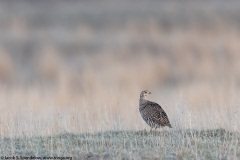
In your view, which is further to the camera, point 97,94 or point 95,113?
point 97,94

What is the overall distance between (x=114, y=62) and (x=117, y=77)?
85.4 inches

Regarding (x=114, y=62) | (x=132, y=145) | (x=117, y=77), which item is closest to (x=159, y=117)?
(x=132, y=145)

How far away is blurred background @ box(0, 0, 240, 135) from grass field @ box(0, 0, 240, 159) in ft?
0.13

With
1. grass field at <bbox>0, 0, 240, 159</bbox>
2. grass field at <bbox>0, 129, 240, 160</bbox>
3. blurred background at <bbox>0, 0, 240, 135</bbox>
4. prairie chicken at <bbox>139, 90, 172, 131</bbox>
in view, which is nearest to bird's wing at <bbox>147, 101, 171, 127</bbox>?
prairie chicken at <bbox>139, 90, 172, 131</bbox>

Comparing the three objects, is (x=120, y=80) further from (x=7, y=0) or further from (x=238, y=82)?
(x=7, y=0)

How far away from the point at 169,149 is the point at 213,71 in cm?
1428

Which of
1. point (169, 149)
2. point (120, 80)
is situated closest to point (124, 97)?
point (120, 80)

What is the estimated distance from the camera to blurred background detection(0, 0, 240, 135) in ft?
50.5

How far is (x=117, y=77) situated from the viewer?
24.8m

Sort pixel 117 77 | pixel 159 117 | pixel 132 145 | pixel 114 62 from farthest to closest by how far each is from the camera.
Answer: pixel 114 62
pixel 117 77
pixel 159 117
pixel 132 145

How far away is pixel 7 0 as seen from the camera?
41.8 m

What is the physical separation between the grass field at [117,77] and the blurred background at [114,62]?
41 millimetres

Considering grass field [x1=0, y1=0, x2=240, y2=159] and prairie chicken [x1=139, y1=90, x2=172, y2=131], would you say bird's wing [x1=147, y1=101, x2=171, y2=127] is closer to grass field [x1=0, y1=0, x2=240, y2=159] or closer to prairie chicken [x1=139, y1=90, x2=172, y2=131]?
prairie chicken [x1=139, y1=90, x2=172, y2=131]

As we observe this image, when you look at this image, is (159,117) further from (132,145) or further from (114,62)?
(114,62)
